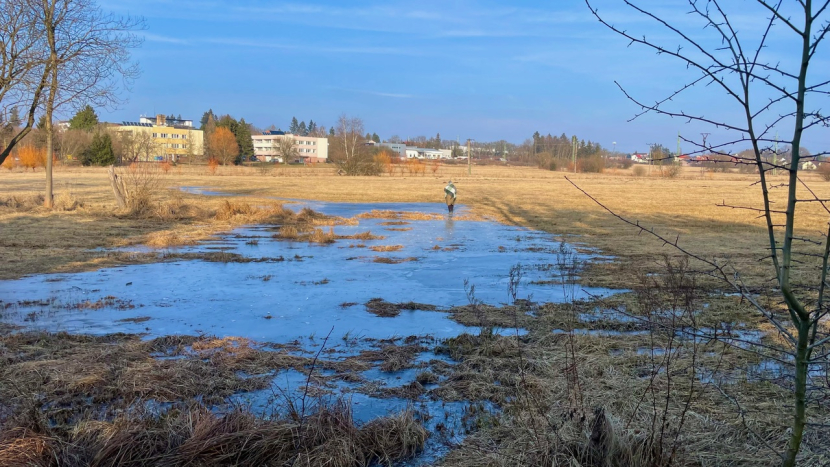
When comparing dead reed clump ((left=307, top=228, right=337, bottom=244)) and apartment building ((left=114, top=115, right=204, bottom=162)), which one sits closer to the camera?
dead reed clump ((left=307, top=228, right=337, bottom=244))

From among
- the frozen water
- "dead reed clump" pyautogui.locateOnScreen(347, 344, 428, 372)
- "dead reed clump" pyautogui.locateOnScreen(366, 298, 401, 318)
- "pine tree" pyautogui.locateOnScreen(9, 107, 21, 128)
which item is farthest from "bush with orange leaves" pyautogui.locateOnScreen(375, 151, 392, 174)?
"dead reed clump" pyautogui.locateOnScreen(347, 344, 428, 372)

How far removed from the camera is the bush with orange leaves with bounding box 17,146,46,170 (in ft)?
221

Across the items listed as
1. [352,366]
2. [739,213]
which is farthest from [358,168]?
[352,366]

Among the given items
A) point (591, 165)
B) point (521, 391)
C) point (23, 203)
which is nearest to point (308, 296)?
point (521, 391)

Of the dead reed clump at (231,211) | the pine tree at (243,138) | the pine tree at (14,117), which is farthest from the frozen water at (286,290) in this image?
the pine tree at (243,138)

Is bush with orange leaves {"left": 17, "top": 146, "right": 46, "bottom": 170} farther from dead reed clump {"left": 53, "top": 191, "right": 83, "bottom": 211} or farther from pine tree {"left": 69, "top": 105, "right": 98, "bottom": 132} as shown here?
dead reed clump {"left": 53, "top": 191, "right": 83, "bottom": 211}

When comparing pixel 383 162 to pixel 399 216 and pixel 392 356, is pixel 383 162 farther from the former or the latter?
pixel 392 356

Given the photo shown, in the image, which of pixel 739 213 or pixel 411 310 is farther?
pixel 739 213

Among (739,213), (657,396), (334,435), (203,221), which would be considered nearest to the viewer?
(334,435)

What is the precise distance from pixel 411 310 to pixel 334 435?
518cm

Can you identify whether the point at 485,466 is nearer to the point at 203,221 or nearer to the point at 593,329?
the point at 593,329

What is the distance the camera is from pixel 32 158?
67.3 meters

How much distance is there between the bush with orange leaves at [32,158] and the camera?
67.4m

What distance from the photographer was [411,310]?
31.9 ft
